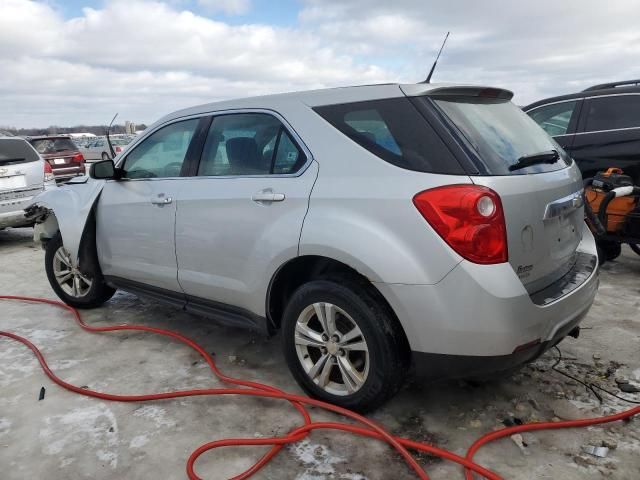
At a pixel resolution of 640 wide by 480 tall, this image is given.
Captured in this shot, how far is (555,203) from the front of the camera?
8.64ft

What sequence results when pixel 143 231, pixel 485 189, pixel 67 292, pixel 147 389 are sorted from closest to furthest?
pixel 485 189 → pixel 147 389 → pixel 143 231 → pixel 67 292

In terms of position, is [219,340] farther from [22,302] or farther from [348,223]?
[22,302]

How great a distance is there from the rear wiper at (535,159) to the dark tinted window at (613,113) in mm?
3351

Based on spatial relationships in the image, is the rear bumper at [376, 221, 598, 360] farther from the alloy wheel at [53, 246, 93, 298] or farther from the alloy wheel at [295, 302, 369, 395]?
the alloy wheel at [53, 246, 93, 298]

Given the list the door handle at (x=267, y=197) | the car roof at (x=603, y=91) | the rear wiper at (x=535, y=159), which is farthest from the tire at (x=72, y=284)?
the car roof at (x=603, y=91)

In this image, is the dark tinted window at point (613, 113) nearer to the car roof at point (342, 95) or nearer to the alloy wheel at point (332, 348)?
the car roof at point (342, 95)

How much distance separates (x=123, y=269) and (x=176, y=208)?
936mm

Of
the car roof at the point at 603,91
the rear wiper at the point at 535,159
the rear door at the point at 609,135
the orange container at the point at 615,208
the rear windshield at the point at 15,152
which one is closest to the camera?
the rear wiper at the point at 535,159

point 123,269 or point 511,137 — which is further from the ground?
point 511,137

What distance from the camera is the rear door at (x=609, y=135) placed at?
18.4 feet

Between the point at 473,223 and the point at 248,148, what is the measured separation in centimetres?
154

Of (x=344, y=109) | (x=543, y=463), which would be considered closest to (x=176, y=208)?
(x=344, y=109)

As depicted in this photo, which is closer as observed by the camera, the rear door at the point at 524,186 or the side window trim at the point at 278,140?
the rear door at the point at 524,186

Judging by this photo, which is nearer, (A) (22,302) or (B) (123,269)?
(B) (123,269)
